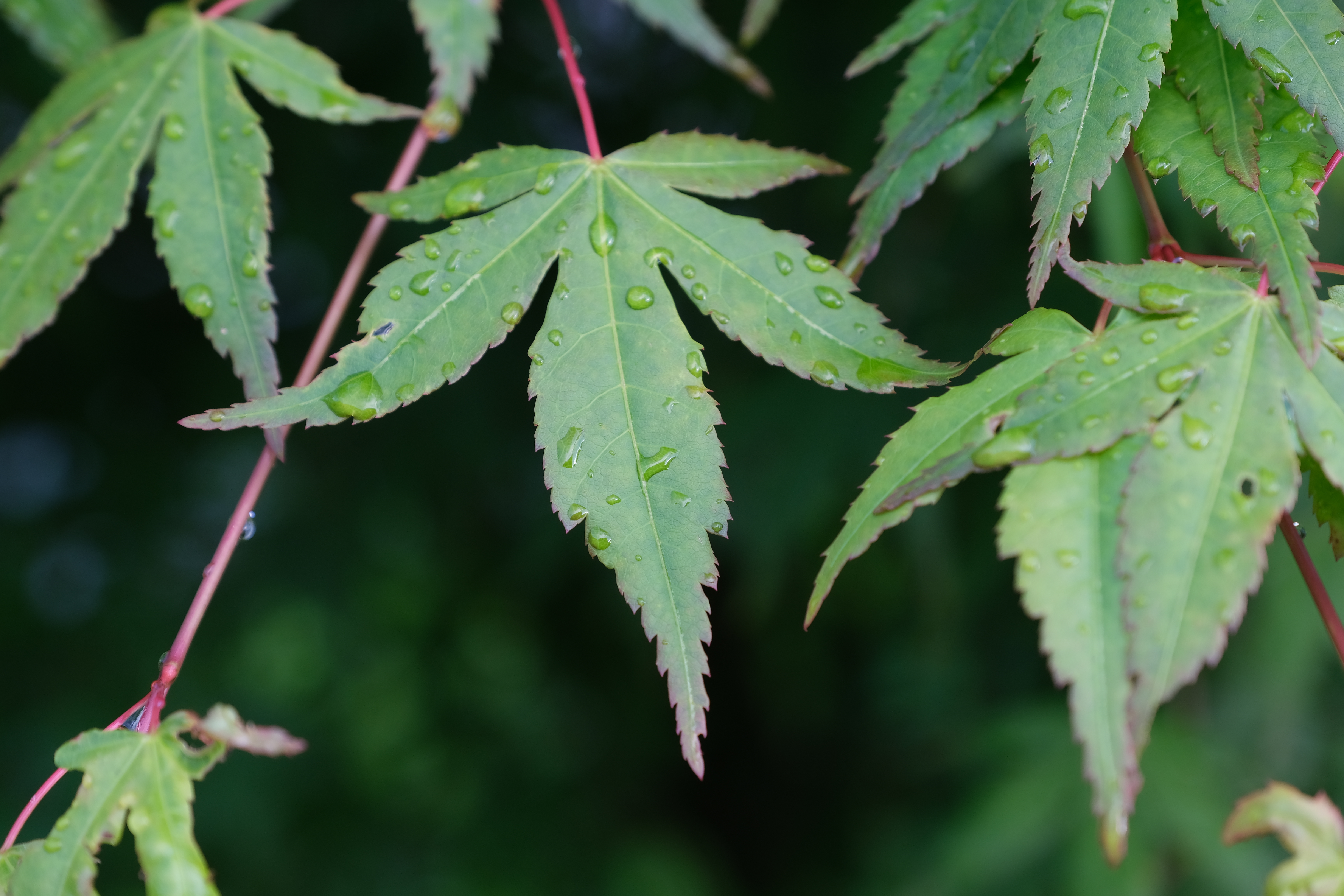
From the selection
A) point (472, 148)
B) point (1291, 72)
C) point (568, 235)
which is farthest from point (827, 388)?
point (1291, 72)

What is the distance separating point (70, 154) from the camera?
97cm

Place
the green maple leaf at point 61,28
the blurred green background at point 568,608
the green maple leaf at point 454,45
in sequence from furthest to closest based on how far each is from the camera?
the blurred green background at point 568,608 < the green maple leaf at point 61,28 < the green maple leaf at point 454,45

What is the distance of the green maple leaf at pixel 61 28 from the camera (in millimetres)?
1209

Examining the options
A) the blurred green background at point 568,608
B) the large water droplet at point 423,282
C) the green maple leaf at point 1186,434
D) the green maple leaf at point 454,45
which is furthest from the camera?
the blurred green background at point 568,608

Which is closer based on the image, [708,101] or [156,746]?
[156,746]

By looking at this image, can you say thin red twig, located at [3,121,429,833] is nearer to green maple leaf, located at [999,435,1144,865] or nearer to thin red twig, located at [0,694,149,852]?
thin red twig, located at [0,694,149,852]

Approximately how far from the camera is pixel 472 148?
181cm

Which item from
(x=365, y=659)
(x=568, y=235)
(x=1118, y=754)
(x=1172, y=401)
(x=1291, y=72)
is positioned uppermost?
(x=365, y=659)

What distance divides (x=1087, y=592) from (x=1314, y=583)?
0.75 feet

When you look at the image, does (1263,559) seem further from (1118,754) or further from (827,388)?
(827,388)

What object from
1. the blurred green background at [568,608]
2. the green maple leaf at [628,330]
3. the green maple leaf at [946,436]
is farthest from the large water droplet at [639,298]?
the blurred green background at [568,608]

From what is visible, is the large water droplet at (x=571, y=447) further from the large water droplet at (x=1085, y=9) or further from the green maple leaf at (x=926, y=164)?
the large water droplet at (x=1085, y=9)

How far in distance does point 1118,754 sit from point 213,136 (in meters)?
0.98

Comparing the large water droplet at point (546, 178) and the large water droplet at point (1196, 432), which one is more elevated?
the large water droplet at point (546, 178)
